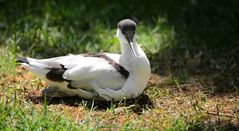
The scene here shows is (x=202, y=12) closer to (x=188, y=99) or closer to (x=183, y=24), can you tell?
(x=183, y=24)

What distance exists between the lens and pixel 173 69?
19.0 ft

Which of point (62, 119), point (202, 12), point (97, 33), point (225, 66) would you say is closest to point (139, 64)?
point (62, 119)

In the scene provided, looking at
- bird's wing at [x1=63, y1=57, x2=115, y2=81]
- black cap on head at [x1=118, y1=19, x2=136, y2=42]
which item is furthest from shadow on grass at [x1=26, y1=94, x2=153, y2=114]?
black cap on head at [x1=118, y1=19, x2=136, y2=42]

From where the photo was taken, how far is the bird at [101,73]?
15.3ft

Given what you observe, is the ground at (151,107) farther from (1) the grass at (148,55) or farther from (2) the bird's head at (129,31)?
(2) the bird's head at (129,31)

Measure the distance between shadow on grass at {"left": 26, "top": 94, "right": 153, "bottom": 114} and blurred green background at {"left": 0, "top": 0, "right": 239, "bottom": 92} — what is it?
2.46 ft

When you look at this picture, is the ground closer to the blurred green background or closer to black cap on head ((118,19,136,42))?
the blurred green background

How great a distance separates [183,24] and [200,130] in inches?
110

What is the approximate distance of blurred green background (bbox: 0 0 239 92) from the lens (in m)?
5.89

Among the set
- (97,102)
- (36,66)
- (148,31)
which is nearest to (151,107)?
(97,102)

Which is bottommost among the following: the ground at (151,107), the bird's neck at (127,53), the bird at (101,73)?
the ground at (151,107)

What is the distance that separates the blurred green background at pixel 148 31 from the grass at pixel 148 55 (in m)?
0.01

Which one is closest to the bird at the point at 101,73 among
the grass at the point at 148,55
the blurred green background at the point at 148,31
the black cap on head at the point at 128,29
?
the black cap on head at the point at 128,29

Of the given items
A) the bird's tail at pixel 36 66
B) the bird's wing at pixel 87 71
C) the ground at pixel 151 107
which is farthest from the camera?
the bird's tail at pixel 36 66
